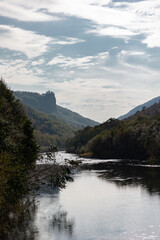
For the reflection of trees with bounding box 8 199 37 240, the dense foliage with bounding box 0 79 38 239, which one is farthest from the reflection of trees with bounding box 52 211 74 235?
the dense foliage with bounding box 0 79 38 239

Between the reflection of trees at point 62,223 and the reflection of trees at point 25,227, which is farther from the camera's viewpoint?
the reflection of trees at point 62,223

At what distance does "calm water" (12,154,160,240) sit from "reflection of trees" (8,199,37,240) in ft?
1.91

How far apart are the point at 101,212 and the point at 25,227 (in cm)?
1522

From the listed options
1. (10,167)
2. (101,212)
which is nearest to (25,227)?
(10,167)

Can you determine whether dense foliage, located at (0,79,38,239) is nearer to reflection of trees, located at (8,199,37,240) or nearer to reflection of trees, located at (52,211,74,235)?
reflection of trees, located at (8,199,37,240)

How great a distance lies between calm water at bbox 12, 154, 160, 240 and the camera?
48.2 meters

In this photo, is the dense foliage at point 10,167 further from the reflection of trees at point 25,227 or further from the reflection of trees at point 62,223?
the reflection of trees at point 62,223

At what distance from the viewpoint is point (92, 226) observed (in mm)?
51844

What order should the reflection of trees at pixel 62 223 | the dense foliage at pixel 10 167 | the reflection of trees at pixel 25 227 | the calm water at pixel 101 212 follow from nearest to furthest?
1. the dense foliage at pixel 10 167
2. the reflection of trees at pixel 25 227
3. the calm water at pixel 101 212
4. the reflection of trees at pixel 62 223

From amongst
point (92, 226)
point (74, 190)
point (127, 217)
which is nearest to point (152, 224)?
point (127, 217)

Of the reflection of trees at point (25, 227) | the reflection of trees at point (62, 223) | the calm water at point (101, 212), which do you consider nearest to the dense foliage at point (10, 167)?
the reflection of trees at point (25, 227)

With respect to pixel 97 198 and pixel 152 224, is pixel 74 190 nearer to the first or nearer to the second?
pixel 97 198

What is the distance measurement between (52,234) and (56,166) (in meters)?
22.3

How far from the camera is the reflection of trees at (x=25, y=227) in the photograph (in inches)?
1870
